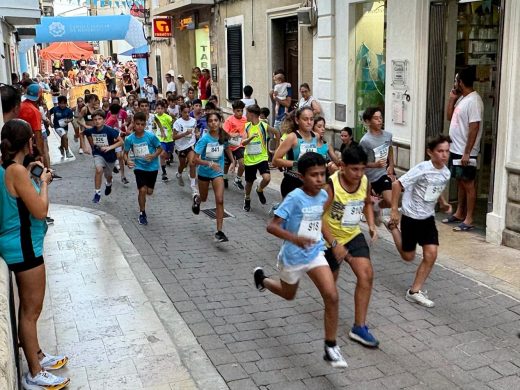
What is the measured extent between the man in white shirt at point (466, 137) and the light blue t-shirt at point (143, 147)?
13.8ft

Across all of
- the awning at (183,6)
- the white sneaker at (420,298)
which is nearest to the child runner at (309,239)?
the white sneaker at (420,298)

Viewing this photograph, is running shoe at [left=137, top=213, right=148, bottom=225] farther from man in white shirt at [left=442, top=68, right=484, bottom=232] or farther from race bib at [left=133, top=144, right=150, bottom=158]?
man in white shirt at [left=442, top=68, right=484, bottom=232]

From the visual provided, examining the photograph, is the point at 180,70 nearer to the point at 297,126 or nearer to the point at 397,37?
the point at 397,37

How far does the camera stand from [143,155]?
9.13 meters

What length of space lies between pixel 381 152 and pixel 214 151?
2233mm

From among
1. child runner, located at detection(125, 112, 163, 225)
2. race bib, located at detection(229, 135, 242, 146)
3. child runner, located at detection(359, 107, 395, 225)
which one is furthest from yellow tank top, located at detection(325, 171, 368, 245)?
race bib, located at detection(229, 135, 242, 146)

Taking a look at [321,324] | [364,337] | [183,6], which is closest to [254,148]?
[321,324]

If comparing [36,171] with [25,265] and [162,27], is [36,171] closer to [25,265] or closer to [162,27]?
[25,265]

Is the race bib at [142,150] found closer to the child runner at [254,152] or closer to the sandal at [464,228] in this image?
the child runner at [254,152]

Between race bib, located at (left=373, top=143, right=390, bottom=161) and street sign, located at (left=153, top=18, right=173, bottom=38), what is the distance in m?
18.9

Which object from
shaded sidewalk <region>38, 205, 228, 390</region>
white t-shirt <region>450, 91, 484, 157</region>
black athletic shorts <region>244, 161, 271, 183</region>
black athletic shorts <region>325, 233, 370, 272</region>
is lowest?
shaded sidewalk <region>38, 205, 228, 390</region>

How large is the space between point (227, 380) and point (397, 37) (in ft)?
21.4

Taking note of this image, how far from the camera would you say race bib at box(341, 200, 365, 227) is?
195 inches

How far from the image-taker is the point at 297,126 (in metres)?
7.42
